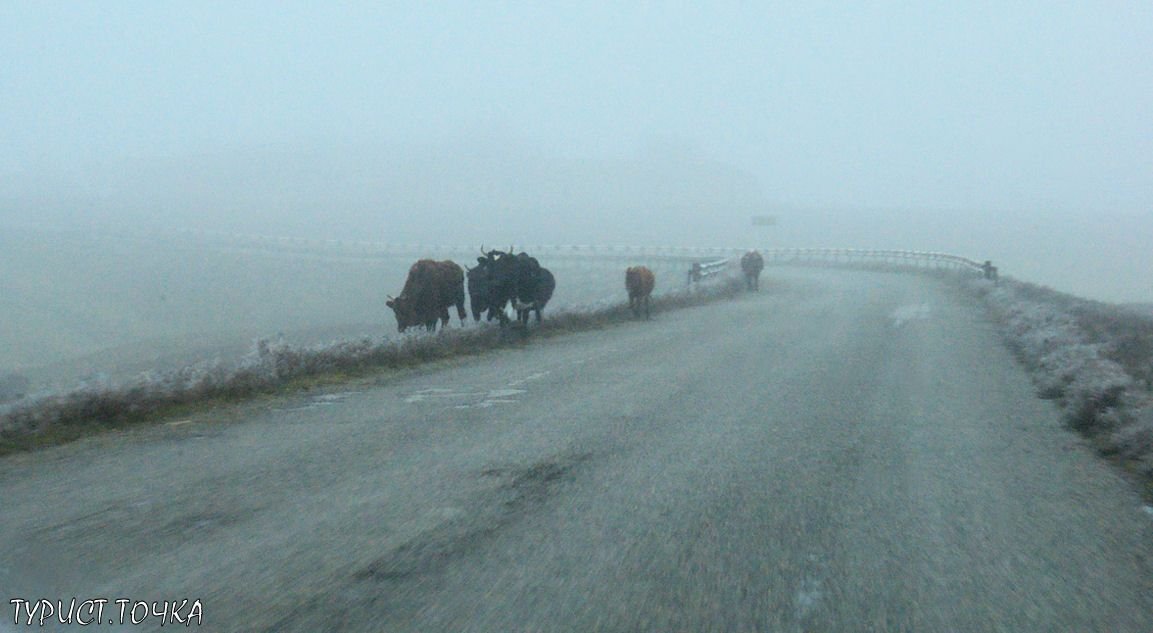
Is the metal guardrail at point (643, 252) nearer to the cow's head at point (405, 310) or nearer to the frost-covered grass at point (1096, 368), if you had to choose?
the frost-covered grass at point (1096, 368)

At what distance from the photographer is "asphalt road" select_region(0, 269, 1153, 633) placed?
5535mm

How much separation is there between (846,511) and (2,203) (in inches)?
3721

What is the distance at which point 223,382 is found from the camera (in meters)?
12.8

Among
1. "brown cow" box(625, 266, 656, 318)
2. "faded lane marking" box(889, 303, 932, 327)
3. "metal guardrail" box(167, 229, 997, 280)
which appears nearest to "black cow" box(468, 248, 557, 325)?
"brown cow" box(625, 266, 656, 318)

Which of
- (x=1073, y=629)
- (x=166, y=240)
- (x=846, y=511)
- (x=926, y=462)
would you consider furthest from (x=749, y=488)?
(x=166, y=240)

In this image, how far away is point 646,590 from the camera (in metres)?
5.70

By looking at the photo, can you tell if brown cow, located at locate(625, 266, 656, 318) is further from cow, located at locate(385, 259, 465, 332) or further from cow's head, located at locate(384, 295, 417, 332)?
cow's head, located at locate(384, 295, 417, 332)

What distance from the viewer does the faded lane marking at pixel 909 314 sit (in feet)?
83.4

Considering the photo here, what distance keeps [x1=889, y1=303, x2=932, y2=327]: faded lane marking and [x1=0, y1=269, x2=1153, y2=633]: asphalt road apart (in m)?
12.6

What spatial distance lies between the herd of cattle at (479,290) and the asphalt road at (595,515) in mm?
8793

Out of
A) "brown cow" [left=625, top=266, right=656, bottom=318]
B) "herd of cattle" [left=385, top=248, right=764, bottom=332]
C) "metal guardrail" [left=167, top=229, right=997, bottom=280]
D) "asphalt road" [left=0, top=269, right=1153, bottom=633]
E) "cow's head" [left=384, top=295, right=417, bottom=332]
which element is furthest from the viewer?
"metal guardrail" [left=167, top=229, right=997, bottom=280]

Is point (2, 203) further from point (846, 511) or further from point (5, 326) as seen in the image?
point (846, 511)

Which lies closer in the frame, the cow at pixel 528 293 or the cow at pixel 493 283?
the cow at pixel 493 283

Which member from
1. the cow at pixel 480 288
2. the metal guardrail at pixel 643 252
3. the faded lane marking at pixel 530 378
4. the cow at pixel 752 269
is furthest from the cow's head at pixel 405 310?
the metal guardrail at pixel 643 252
